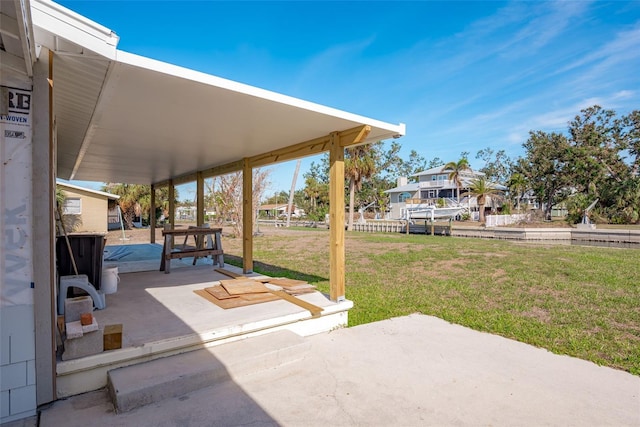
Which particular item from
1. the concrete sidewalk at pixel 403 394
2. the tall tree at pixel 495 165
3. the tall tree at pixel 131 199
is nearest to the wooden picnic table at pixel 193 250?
the concrete sidewalk at pixel 403 394

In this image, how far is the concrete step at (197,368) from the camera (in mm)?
2377

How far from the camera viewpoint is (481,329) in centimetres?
410

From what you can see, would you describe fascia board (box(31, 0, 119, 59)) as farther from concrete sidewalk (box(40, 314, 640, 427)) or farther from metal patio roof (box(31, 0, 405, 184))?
concrete sidewalk (box(40, 314, 640, 427))

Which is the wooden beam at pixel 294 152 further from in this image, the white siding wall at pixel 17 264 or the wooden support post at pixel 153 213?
the wooden support post at pixel 153 213

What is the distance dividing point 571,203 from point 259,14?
25.9 metres

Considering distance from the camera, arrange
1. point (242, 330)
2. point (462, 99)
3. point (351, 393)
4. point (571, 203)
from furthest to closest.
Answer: point (571, 203), point (462, 99), point (242, 330), point (351, 393)

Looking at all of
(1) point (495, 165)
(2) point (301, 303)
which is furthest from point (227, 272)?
(1) point (495, 165)

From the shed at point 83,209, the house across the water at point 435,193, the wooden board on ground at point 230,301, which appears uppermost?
the house across the water at point 435,193

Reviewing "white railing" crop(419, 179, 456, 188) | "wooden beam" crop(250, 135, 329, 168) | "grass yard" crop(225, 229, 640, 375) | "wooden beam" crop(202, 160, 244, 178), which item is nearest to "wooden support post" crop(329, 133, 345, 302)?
"wooden beam" crop(250, 135, 329, 168)

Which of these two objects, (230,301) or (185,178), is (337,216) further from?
(185,178)

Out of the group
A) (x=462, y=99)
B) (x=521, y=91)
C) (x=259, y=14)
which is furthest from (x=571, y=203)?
(x=259, y=14)

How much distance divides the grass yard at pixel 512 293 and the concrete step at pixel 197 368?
4.75ft

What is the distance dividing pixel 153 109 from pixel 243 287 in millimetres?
2400

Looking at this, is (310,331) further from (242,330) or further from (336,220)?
(336,220)
